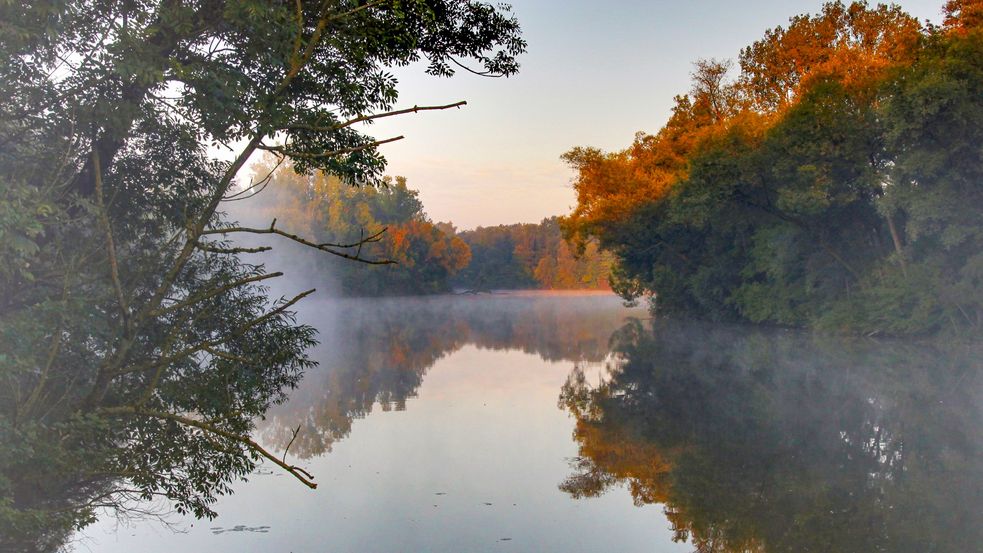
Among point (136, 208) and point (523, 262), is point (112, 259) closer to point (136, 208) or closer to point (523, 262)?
point (136, 208)

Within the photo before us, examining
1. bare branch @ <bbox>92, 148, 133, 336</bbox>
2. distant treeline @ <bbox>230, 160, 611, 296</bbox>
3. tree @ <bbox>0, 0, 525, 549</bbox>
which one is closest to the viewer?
bare branch @ <bbox>92, 148, 133, 336</bbox>

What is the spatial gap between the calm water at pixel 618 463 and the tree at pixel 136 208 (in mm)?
1283

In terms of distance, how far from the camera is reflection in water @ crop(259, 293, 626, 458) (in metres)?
11.5

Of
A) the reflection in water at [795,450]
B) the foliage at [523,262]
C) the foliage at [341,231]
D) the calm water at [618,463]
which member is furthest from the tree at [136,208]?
the foliage at [523,262]

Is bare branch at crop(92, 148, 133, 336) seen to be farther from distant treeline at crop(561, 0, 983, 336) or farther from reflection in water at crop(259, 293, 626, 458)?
distant treeline at crop(561, 0, 983, 336)

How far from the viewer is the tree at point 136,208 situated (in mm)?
4648

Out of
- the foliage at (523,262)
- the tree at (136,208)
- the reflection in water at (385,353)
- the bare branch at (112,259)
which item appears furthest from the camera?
the foliage at (523,262)

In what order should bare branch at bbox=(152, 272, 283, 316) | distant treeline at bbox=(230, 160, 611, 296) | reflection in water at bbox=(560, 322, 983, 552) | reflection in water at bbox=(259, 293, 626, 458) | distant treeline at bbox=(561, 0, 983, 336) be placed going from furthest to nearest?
distant treeline at bbox=(230, 160, 611, 296) < distant treeline at bbox=(561, 0, 983, 336) < reflection in water at bbox=(259, 293, 626, 458) < reflection in water at bbox=(560, 322, 983, 552) < bare branch at bbox=(152, 272, 283, 316)

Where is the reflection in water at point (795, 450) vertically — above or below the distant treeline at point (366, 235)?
below

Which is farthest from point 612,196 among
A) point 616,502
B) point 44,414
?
point 44,414

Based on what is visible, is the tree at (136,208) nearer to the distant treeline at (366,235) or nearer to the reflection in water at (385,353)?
the reflection in water at (385,353)

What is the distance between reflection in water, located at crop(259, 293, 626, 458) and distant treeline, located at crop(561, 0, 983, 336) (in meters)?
5.19

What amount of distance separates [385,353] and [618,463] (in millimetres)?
13936

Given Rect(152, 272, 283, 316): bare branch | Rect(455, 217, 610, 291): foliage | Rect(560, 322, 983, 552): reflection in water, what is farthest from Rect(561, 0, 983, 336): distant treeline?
Rect(455, 217, 610, 291): foliage
